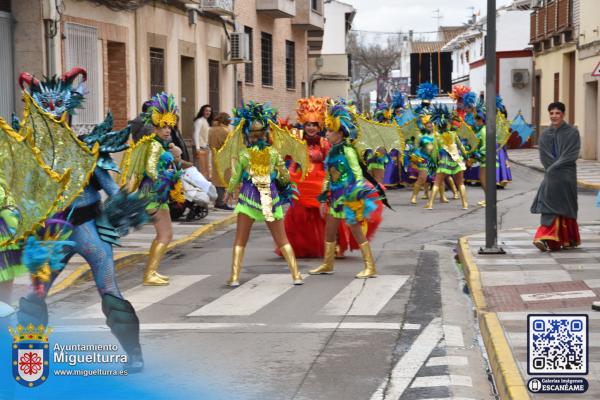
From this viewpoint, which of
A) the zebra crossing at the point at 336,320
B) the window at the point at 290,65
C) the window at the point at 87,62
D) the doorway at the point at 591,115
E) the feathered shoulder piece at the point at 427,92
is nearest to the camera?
the zebra crossing at the point at 336,320

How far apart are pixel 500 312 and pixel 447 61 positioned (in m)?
40.8

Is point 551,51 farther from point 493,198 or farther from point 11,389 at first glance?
point 11,389

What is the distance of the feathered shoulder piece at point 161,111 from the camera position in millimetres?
10492

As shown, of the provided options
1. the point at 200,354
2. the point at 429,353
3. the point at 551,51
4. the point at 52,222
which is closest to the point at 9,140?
the point at 52,222

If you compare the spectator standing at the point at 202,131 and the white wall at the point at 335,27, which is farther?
the white wall at the point at 335,27

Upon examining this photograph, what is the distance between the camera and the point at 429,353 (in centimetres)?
786

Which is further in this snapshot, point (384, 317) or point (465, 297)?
point (465, 297)

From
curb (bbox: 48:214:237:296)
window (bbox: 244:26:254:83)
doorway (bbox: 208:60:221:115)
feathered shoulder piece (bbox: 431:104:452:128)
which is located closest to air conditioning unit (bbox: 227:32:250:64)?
doorway (bbox: 208:60:221:115)

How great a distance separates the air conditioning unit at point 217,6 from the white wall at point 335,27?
4435 cm

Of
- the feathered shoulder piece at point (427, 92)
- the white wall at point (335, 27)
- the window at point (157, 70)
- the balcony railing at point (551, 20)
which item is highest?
the white wall at point (335, 27)

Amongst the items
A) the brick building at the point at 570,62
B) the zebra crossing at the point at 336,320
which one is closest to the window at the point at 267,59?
the brick building at the point at 570,62

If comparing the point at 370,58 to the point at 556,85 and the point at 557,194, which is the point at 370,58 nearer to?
the point at 556,85

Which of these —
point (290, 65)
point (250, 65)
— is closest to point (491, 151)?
point (250, 65)

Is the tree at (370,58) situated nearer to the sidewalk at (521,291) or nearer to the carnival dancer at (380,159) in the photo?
the carnival dancer at (380,159)
